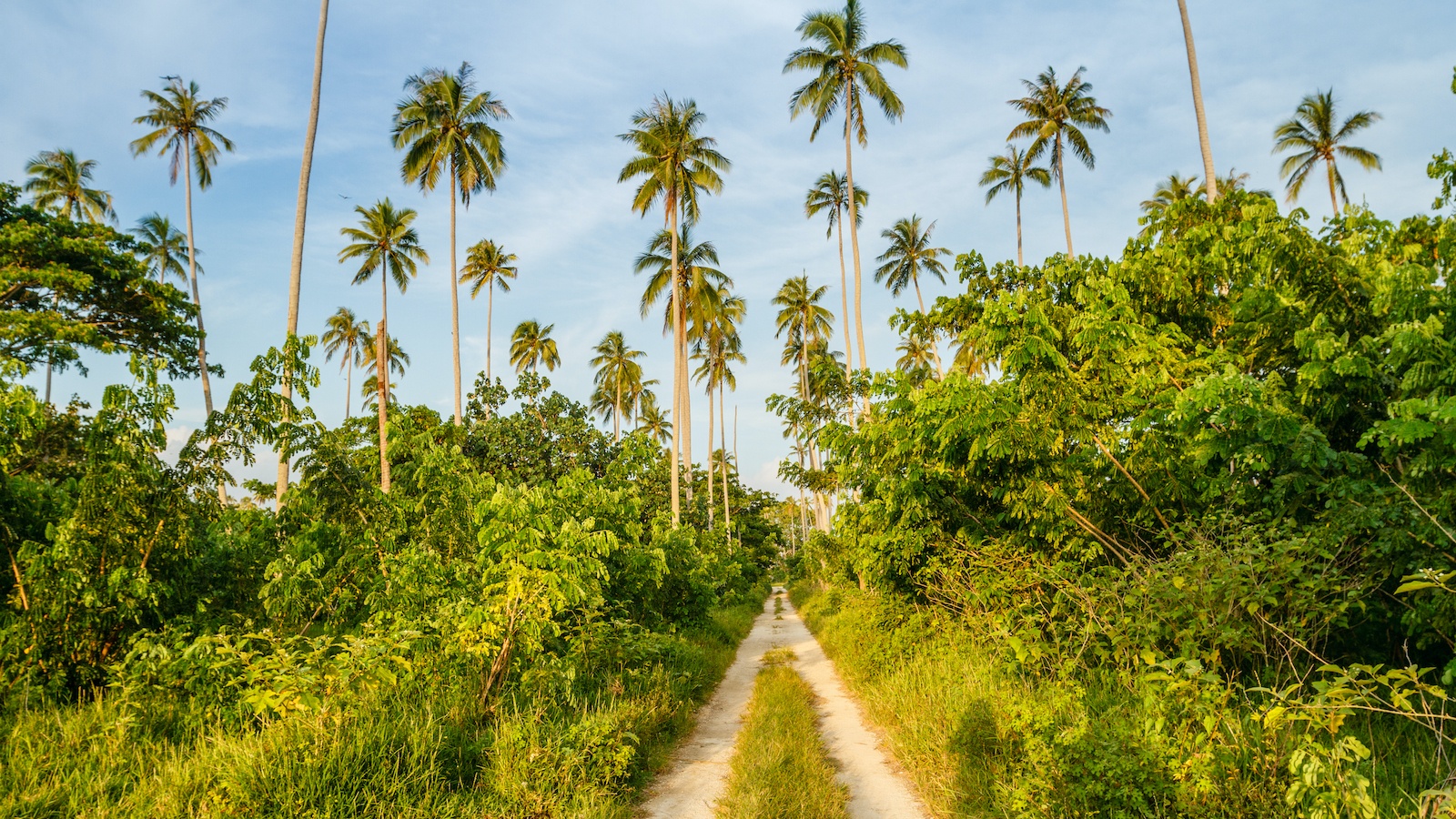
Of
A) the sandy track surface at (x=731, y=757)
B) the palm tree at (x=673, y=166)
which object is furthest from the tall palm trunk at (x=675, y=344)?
the sandy track surface at (x=731, y=757)

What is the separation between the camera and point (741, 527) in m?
46.9

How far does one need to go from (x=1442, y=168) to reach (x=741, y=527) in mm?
43345

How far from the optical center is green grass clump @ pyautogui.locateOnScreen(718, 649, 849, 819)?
5.49m

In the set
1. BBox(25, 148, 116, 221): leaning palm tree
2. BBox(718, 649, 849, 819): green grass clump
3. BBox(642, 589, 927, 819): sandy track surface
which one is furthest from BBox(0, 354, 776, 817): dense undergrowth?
BBox(25, 148, 116, 221): leaning palm tree

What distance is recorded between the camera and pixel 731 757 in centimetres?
730

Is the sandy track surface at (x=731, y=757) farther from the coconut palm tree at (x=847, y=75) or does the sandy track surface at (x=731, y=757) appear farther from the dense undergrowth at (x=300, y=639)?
the coconut palm tree at (x=847, y=75)

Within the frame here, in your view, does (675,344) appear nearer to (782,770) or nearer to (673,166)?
(673,166)

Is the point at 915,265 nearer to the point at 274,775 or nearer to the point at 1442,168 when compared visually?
the point at 1442,168

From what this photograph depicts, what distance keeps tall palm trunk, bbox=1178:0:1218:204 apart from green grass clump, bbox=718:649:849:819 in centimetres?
1243

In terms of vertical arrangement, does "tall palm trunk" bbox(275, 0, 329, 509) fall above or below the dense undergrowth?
above

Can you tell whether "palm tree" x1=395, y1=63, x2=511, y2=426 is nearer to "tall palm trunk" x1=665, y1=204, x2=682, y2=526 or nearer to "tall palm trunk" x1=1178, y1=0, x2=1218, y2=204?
"tall palm trunk" x1=665, y1=204, x2=682, y2=526

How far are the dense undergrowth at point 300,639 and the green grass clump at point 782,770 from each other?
38.3 inches

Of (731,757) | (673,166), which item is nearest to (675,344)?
(673,166)

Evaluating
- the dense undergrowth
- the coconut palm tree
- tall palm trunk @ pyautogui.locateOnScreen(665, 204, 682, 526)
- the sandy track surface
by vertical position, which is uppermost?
the coconut palm tree
